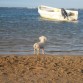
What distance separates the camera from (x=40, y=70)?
10.7m

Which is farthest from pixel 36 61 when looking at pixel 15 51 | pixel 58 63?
pixel 15 51

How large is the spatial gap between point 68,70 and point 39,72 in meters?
0.91

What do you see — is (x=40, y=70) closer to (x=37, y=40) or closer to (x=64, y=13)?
(x=37, y=40)

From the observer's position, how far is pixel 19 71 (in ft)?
34.5

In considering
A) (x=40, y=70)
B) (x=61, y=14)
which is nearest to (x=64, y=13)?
(x=61, y=14)

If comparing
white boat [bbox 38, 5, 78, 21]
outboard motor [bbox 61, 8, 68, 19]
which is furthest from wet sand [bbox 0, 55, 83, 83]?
white boat [bbox 38, 5, 78, 21]

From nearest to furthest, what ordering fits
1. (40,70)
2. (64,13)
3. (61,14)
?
(40,70) → (64,13) → (61,14)

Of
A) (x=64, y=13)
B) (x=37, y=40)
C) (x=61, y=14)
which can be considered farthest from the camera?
(x=61, y=14)

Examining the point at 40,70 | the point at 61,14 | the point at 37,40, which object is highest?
the point at 40,70

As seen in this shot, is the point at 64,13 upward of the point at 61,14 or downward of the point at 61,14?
upward

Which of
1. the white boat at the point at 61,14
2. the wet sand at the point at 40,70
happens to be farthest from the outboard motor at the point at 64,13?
the wet sand at the point at 40,70

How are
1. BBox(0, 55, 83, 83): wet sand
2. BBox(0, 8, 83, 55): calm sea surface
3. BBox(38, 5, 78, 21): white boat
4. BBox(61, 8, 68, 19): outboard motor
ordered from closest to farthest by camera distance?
BBox(0, 55, 83, 83): wet sand
BBox(0, 8, 83, 55): calm sea surface
BBox(61, 8, 68, 19): outboard motor
BBox(38, 5, 78, 21): white boat

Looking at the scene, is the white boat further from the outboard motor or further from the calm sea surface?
the calm sea surface

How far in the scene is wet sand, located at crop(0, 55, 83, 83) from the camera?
31.6ft
